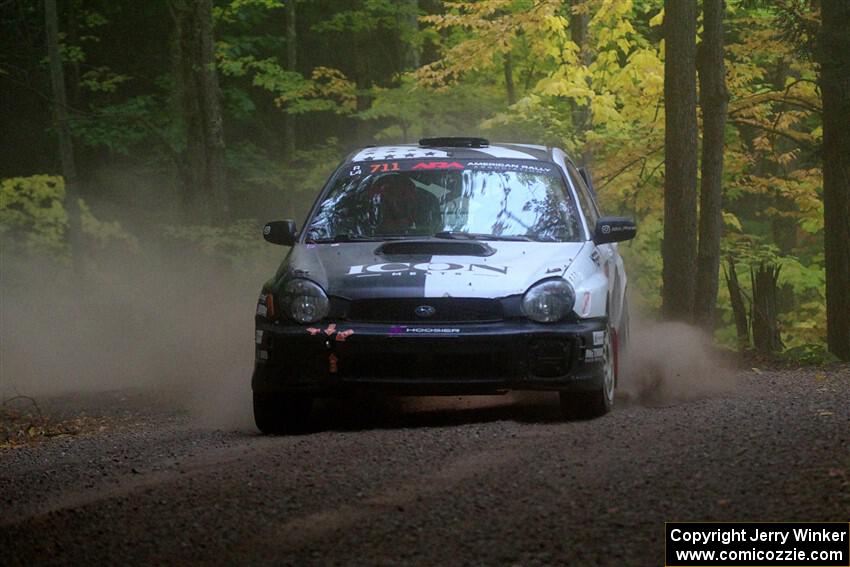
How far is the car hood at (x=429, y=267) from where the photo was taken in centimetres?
837

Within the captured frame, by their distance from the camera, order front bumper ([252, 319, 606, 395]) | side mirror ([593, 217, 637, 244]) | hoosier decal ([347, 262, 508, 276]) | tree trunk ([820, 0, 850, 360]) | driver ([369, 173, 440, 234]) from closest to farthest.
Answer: front bumper ([252, 319, 606, 395]) → hoosier decal ([347, 262, 508, 276]) → driver ([369, 173, 440, 234]) → side mirror ([593, 217, 637, 244]) → tree trunk ([820, 0, 850, 360])

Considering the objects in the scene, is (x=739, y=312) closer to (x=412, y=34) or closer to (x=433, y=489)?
(x=433, y=489)

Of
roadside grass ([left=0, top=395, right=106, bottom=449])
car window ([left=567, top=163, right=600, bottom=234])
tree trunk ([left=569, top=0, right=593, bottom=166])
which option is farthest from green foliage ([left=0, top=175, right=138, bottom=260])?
car window ([left=567, top=163, right=600, bottom=234])

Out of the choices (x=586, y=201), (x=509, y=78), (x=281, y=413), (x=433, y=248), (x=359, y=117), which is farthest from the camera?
(x=509, y=78)

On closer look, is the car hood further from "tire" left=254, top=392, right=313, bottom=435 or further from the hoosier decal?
"tire" left=254, top=392, right=313, bottom=435

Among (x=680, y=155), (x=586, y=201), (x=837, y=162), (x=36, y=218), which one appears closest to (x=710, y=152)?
(x=680, y=155)

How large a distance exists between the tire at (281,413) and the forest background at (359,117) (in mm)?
9186

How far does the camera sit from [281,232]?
9.58 meters

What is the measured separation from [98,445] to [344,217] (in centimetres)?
242

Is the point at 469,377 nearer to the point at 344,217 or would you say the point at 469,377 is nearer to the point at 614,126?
the point at 344,217

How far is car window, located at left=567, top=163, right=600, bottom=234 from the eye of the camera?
999 centimetres

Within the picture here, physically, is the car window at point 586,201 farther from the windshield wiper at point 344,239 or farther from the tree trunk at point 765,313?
the tree trunk at point 765,313

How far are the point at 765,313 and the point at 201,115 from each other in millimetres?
12189

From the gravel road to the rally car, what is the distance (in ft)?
1.00
